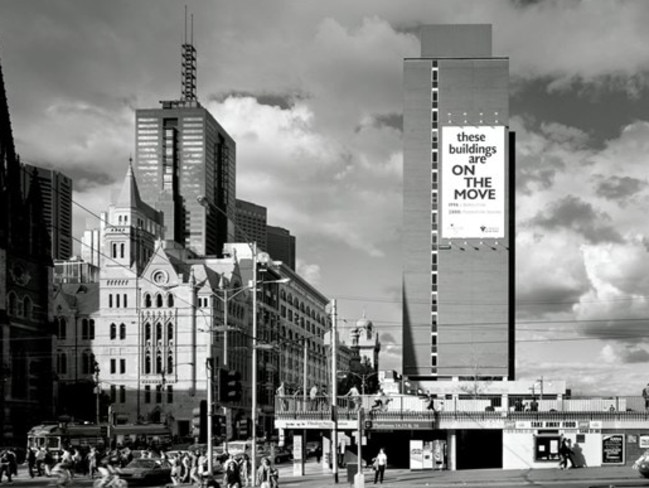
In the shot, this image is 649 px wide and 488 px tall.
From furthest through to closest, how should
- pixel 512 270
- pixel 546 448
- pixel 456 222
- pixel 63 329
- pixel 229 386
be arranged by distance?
pixel 512 270
pixel 456 222
pixel 63 329
pixel 546 448
pixel 229 386

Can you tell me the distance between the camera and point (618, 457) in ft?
181

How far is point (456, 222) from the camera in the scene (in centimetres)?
16375

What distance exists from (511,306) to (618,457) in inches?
4682

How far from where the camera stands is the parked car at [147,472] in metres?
51.6

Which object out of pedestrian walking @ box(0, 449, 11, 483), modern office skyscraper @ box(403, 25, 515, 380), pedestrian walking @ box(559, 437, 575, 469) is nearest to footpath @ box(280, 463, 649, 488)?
pedestrian walking @ box(559, 437, 575, 469)

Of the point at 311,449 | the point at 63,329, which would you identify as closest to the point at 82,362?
the point at 63,329

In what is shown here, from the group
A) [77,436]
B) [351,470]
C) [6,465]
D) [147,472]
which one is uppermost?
[351,470]

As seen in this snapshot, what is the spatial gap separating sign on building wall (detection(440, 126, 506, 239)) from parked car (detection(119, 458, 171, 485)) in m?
112

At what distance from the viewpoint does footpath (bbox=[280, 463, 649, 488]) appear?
44938 millimetres

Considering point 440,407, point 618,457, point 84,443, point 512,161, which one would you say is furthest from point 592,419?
point 512,161

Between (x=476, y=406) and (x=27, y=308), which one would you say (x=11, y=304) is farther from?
(x=476, y=406)

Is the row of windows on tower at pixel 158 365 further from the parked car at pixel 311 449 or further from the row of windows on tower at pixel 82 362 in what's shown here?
the parked car at pixel 311 449

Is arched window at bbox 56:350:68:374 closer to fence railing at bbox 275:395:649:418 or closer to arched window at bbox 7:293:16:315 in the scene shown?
arched window at bbox 7:293:16:315

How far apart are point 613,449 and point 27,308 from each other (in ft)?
264
